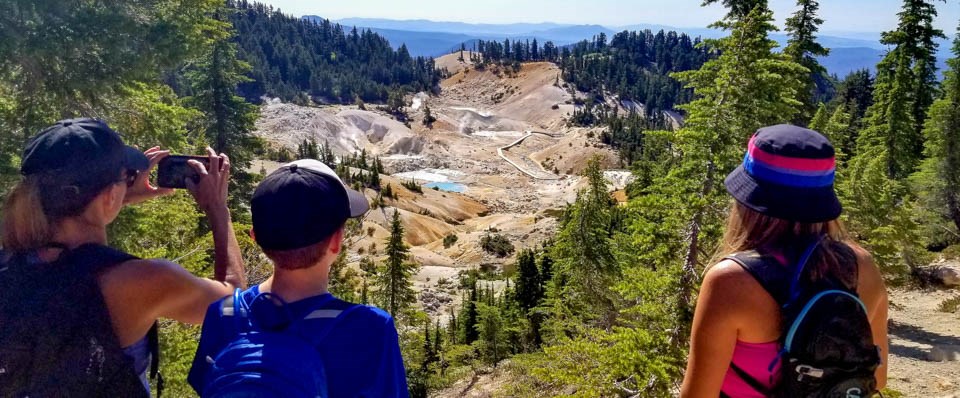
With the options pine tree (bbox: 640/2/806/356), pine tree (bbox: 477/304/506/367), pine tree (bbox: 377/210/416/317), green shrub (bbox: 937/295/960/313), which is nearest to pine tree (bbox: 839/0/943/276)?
green shrub (bbox: 937/295/960/313)

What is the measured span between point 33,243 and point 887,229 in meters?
22.2

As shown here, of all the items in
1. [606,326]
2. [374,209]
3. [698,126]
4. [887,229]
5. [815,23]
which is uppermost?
[815,23]

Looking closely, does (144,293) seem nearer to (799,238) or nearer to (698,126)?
(799,238)

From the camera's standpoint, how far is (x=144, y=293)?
2486 millimetres

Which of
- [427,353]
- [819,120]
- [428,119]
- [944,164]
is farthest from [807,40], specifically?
[428,119]

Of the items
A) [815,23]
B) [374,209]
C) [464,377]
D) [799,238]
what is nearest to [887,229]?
[815,23]

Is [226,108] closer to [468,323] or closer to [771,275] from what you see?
[468,323]

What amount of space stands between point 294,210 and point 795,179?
6.68 feet

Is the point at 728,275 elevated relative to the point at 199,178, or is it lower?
lower

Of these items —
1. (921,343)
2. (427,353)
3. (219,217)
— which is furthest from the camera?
(427,353)

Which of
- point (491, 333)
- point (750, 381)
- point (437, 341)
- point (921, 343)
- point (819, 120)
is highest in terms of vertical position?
point (750, 381)

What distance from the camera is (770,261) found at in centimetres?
242

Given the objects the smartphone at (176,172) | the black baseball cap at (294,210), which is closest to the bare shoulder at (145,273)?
the black baseball cap at (294,210)

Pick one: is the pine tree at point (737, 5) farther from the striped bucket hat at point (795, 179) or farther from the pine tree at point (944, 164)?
the pine tree at point (944, 164)
